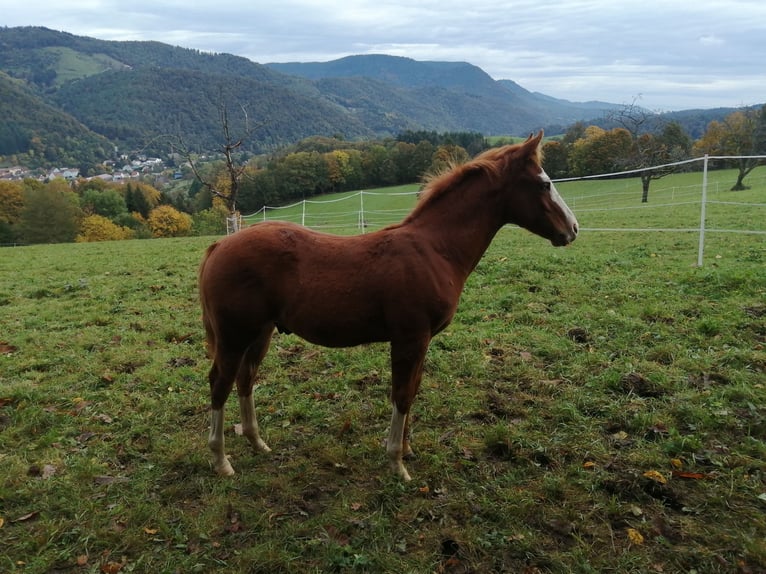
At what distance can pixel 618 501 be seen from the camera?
3.09m

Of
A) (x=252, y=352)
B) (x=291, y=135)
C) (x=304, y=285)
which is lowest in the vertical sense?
(x=252, y=352)

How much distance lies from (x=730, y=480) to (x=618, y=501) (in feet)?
2.70

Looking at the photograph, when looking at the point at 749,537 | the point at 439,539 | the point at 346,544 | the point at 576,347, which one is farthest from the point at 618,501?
the point at 576,347

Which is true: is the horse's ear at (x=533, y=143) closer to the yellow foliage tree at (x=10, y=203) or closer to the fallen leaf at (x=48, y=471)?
the fallen leaf at (x=48, y=471)

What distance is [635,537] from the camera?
2.75 meters

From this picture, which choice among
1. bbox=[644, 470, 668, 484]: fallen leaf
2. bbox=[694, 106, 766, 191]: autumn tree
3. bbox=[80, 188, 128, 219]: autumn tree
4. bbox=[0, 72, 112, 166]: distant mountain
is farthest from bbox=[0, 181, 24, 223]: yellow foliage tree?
bbox=[0, 72, 112, 166]: distant mountain

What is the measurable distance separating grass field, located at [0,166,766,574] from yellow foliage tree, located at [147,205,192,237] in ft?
167

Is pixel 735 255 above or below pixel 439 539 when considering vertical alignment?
above

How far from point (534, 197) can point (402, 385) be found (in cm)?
179

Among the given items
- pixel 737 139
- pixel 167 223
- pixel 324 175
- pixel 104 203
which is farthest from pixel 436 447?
pixel 104 203

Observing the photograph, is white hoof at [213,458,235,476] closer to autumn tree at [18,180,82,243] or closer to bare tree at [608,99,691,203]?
bare tree at [608,99,691,203]

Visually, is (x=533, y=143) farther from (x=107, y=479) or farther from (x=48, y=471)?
(x=48, y=471)

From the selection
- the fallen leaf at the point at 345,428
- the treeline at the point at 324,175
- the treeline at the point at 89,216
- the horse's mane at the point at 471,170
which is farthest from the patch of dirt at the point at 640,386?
the treeline at the point at 89,216

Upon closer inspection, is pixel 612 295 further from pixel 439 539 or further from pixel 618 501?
pixel 439 539
